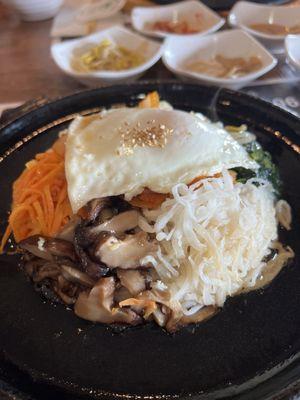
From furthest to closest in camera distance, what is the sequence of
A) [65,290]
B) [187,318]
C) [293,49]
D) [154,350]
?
[293,49] < [65,290] < [187,318] < [154,350]

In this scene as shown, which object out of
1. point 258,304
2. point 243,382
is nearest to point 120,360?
point 243,382

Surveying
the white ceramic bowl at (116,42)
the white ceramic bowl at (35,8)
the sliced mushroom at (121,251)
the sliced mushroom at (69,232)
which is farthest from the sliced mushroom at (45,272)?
the white ceramic bowl at (35,8)

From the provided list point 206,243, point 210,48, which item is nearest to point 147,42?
point 210,48

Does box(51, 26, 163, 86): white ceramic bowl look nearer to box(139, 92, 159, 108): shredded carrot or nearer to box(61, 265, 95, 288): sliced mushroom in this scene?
box(139, 92, 159, 108): shredded carrot

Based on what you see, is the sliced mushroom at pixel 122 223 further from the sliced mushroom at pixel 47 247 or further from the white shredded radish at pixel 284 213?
the white shredded radish at pixel 284 213

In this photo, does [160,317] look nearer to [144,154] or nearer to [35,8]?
[144,154]

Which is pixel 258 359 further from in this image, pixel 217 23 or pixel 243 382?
pixel 217 23
